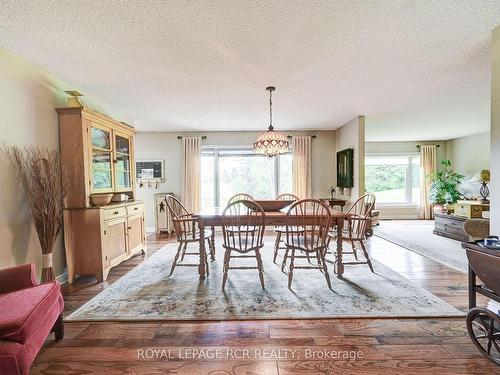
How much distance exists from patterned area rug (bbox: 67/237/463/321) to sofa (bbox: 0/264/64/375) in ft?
1.82

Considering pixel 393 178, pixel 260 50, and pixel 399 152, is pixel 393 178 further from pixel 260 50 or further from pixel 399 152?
pixel 260 50

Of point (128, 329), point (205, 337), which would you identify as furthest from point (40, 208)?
point (205, 337)

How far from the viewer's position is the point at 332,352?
1.65 meters

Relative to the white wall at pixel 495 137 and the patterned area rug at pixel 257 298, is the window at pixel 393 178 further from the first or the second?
the white wall at pixel 495 137

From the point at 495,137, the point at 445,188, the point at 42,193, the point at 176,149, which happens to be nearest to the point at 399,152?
the point at 445,188

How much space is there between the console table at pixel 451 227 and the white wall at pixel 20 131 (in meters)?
6.29

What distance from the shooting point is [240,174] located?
5938 mm

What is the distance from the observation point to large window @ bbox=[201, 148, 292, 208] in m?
5.88

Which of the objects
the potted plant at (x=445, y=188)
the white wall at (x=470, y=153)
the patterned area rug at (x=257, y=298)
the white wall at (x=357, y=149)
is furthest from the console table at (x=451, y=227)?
the patterned area rug at (x=257, y=298)

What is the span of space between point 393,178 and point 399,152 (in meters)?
0.77

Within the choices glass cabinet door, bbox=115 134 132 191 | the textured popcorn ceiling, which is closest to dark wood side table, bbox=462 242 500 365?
the textured popcorn ceiling

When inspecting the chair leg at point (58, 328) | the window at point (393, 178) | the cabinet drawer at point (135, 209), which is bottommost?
the chair leg at point (58, 328)

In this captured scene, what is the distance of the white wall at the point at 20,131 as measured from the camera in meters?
2.27

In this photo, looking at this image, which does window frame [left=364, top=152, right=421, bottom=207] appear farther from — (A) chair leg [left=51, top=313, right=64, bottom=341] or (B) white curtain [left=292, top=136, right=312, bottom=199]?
(A) chair leg [left=51, top=313, right=64, bottom=341]
